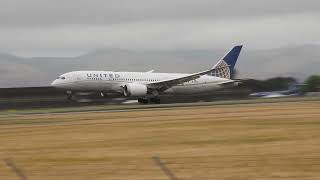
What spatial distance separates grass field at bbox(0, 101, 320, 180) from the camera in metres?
18.0

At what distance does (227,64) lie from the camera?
283 ft

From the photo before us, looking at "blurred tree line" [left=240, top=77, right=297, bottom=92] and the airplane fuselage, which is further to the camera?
"blurred tree line" [left=240, top=77, right=297, bottom=92]

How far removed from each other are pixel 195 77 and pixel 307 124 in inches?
1787

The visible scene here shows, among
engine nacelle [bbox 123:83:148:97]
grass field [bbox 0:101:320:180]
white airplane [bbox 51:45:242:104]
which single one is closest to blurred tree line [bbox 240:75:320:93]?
white airplane [bbox 51:45:242:104]

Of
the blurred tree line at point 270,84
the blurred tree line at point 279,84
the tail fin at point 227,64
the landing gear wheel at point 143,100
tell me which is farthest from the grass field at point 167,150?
the blurred tree line at point 270,84

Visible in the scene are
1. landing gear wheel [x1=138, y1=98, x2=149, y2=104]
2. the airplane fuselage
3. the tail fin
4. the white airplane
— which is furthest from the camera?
the tail fin

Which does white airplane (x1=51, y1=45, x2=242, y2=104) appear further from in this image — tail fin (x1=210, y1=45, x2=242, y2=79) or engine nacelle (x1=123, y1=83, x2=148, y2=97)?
tail fin (x1=210, y1=45, x2=242, y2=79)

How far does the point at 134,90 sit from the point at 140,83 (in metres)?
2.56

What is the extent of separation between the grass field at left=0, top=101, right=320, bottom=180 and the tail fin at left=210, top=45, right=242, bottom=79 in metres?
47.2

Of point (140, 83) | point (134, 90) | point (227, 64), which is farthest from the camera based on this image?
point (227, 64)

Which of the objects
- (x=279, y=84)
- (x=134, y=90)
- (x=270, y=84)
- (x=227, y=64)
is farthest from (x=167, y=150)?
(x=279, y=84)

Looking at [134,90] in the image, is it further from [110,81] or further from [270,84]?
[270,84]

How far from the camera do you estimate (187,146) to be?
2448 cm

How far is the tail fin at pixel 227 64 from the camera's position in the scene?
274 ft
